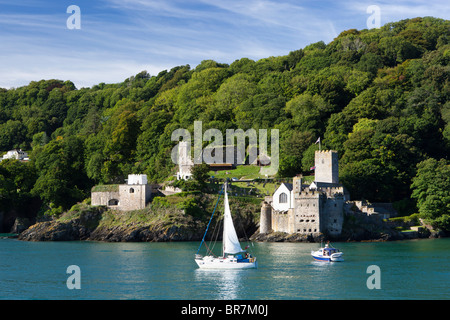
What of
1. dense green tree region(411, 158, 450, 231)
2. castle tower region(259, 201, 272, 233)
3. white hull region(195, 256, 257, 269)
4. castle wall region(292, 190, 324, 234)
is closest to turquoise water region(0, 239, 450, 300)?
white hull region(195, 256, 257, 269)

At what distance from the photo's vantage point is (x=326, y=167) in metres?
78.5

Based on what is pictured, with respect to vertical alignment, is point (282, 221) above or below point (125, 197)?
below

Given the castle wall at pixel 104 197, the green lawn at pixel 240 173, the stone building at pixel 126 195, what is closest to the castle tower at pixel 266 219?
the green lawn at pixel 240 173

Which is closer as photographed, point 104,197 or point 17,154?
point 104,197

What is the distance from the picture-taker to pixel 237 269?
51.8m

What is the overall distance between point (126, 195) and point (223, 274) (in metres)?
33.9

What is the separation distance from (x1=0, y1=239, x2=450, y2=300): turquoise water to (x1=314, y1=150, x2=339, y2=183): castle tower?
12.4 m

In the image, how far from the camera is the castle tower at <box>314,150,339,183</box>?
257ft

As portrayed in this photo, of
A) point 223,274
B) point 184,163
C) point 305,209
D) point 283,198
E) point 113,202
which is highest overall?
point 184,163

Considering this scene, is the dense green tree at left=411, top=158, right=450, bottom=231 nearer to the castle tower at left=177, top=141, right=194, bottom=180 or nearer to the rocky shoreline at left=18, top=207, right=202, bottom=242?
the rocky shoreline at left=18, top=207, right=202, bottom=242

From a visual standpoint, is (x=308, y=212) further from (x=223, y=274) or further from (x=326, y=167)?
(x=223, y=274)

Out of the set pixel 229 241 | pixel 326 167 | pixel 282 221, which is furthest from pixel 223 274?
pixel 326 167

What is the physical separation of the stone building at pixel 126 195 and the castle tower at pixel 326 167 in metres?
20.3
